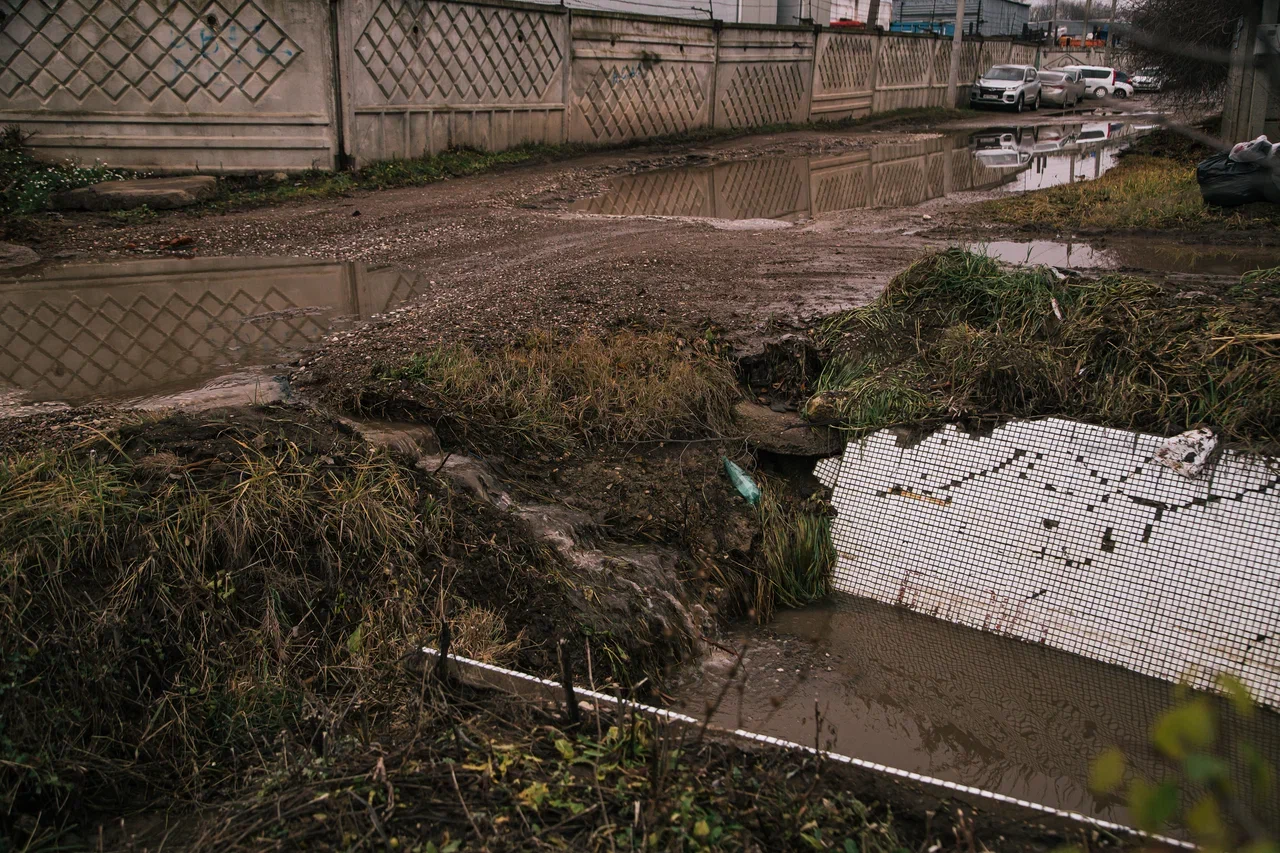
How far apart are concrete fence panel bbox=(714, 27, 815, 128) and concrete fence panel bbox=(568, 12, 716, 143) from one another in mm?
463

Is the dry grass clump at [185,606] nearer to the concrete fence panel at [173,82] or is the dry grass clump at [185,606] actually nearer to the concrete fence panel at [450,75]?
the concrete fence panel at [173,82]

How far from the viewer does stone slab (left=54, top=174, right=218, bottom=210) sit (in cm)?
866

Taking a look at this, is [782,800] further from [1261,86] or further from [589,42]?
[589,42]

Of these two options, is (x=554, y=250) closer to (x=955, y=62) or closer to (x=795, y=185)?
(x=795, y=185)

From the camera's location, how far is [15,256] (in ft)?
23.3

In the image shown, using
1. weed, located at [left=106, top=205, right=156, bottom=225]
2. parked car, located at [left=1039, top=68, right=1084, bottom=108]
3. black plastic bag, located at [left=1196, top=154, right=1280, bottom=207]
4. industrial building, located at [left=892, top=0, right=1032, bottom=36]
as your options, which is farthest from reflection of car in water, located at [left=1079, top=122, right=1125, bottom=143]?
industrial building, located at [left=892, top=0, right=1032, bottom=36]

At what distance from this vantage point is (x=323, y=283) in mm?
6891

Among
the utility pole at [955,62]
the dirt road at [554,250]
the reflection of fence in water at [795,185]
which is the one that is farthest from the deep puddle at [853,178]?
the utility pole at [955,62]

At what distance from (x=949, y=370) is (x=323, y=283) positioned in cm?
436

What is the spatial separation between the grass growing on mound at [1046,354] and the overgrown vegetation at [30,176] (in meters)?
7.23

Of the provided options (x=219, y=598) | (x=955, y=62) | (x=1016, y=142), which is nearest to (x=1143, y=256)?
(x=219, y=598)

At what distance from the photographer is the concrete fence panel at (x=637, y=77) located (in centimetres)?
1452

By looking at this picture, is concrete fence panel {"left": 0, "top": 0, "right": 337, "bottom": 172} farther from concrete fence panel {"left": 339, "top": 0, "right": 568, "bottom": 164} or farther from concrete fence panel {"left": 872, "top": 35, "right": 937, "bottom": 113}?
concrete fence panel {"left": 872, "top": 35, "right": 937, "bottom": 113}

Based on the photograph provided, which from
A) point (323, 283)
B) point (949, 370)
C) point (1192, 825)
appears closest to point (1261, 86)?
point (949, 370)
